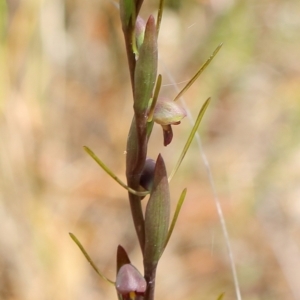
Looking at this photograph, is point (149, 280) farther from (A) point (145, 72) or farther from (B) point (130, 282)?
(A) point (145, 72)

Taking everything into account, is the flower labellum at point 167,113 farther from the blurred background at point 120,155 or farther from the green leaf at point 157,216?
the blurred background at point 120,155


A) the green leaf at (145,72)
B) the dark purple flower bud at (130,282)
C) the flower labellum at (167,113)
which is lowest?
the dark purple flower bud at (130,282)

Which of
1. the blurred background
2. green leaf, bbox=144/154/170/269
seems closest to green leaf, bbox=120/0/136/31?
green leaf, bbox=144/154/170/269

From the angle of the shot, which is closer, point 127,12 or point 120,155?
point 127,12

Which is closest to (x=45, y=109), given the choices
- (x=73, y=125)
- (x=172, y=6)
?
(x=73, y=125)

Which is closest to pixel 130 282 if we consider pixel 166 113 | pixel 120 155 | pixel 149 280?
pixel 149 280

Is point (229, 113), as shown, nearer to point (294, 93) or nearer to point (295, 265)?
point (294, 93)

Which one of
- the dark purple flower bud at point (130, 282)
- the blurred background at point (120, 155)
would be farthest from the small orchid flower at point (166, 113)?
the blurred background at point (120, 155)

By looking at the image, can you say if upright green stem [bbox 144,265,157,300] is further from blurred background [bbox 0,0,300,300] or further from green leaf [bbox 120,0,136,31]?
blurred background [bbox 0,0,300,300]
